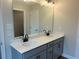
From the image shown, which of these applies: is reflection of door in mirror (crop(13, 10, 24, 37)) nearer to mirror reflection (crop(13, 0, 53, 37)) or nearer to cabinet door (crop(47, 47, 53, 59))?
mirror reflection (crop(13, 0, 53, 37))

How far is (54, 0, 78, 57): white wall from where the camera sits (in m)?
2.58

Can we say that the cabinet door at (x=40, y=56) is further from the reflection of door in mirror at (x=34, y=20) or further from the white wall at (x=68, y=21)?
the white wall at (x=68, y=21)

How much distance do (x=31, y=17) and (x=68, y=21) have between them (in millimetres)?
1358

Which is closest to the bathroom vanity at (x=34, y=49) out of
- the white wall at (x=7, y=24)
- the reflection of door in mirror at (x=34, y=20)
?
the white wall at (x=7, y=24)

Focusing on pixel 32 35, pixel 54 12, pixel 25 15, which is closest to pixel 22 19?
pixel 25 15

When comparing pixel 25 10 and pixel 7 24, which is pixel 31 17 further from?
pixel 7 24

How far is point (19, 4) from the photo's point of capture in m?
1.91

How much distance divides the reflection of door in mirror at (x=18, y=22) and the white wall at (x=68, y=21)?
5.14 feet

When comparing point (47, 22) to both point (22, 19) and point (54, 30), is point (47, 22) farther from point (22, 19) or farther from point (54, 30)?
point (22, 19)

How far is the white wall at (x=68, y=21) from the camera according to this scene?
2.58m

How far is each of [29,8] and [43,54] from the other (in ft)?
4.34

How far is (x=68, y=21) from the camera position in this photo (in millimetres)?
2723

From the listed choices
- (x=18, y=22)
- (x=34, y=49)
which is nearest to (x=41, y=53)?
(x=34, y=49)

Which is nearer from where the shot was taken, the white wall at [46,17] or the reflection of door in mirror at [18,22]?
the reflection of door in mirror at [18,22]
